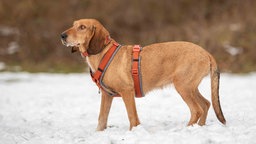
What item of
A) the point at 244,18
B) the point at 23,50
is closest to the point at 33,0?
the point at 23,50

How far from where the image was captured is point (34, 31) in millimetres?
24156

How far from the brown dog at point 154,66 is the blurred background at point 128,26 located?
1120cm

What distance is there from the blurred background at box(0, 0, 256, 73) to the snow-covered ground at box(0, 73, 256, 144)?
348cm

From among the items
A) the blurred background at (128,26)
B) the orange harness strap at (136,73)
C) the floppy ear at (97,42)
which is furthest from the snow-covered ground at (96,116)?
the blurred background at (128,26)

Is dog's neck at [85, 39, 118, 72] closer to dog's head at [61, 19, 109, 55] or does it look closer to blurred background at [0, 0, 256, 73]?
dog's head at [61, 19, 109, 55]

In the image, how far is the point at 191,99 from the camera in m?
7.12

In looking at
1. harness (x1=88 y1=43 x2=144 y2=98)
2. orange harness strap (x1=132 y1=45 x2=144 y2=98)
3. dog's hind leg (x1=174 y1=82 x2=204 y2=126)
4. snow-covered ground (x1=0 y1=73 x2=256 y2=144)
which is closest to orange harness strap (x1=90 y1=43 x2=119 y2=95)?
harness (x1=88 y1=43 x2=144 y2=98)

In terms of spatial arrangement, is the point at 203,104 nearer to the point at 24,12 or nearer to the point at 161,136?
the point at 161,136

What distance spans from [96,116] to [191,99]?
311cm

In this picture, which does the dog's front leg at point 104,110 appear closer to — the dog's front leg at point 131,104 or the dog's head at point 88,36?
the dog's front leg at point 131,104

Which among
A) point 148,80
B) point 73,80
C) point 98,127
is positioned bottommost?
point 73,80

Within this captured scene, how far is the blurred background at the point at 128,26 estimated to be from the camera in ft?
65.8

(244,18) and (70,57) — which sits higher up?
(244,18)

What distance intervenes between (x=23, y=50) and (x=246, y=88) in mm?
13419
